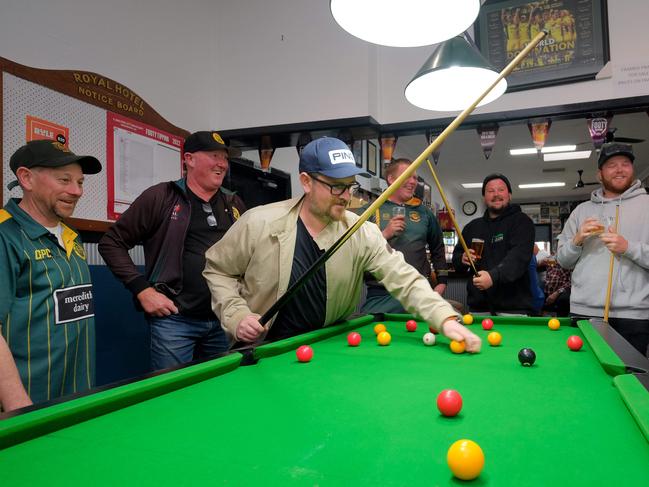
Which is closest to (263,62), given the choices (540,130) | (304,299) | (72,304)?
(540,130)

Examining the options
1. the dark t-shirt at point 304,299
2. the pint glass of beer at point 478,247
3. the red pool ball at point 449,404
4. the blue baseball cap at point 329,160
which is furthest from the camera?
the pint glass of beer at point 478,247

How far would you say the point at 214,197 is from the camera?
2.77 meters

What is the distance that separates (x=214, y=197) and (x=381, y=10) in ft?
4.62

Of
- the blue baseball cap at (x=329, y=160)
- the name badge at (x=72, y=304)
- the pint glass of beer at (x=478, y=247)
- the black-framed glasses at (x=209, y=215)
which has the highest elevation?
the blue baseball cap at (x=329, y=160)

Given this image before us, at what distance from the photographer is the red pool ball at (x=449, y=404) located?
1021mm

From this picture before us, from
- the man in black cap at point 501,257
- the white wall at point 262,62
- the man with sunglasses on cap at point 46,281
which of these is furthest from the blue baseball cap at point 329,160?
the white wall at point 262,62

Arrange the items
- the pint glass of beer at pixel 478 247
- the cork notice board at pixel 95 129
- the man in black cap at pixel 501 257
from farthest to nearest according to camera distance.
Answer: the pint glass of beer at pixel 478 247 < the man in black cap at pixel 501 257 < the cork notice board at pixel 95 129

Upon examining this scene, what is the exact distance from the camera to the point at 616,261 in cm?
294

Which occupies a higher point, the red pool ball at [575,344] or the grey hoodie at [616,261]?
the grey hoodie at [616,261]

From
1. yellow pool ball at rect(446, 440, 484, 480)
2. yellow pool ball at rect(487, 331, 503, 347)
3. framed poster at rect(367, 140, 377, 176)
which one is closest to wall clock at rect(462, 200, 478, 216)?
framed poster at rect(367, 140, 377, 176)

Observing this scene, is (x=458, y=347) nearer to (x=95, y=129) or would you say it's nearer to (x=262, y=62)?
(x=95, y=129)

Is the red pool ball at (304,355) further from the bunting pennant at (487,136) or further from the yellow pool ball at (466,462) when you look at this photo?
the bunting pennant at (487,136)

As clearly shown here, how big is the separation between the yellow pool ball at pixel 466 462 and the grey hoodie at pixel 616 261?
100 inches

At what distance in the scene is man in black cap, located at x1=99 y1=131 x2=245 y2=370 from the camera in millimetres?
2418
